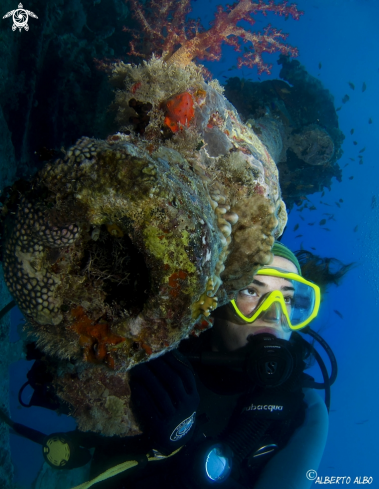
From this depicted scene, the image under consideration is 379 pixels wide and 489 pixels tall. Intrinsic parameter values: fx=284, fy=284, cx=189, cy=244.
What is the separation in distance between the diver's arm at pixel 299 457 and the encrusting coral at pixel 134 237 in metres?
3.15

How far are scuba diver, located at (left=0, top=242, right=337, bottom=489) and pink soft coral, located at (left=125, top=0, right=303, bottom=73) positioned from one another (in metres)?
3.60

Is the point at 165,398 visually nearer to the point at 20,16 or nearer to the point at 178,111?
the point at 178,111

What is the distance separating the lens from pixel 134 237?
142 cm

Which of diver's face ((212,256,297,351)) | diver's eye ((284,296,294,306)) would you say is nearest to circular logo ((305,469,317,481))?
diver's face ((212,256,297,351))

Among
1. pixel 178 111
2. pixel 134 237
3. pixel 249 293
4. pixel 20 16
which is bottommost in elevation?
pixel 249 293

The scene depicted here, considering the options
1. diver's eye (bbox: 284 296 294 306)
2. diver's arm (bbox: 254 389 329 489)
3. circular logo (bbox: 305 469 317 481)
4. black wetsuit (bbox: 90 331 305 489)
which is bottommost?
circular logo (bbox: 305 469 317 481)

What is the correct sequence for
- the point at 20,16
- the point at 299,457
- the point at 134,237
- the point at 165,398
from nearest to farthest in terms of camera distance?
the point at 134,237 < the point at 165,398 < the point at 299,457 < the point at 20,16

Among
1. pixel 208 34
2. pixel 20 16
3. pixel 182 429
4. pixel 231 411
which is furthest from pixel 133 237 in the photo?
pixel 20 16

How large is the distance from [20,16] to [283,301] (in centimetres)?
790

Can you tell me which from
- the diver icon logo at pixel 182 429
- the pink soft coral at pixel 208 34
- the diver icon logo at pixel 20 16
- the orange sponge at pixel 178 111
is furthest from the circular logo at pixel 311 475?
the diver icon logo at pixel 20 16

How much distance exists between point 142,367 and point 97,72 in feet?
23.9

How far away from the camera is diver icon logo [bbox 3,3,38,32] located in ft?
19.9

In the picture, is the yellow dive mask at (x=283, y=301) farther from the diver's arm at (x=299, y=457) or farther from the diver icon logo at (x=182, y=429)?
the diver icon logo at (x=182, y=429)

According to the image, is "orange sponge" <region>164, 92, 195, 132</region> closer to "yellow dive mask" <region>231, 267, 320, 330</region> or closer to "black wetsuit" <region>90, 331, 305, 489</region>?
"yellow dive mask" <region>231, 267, 320, 330</region>
